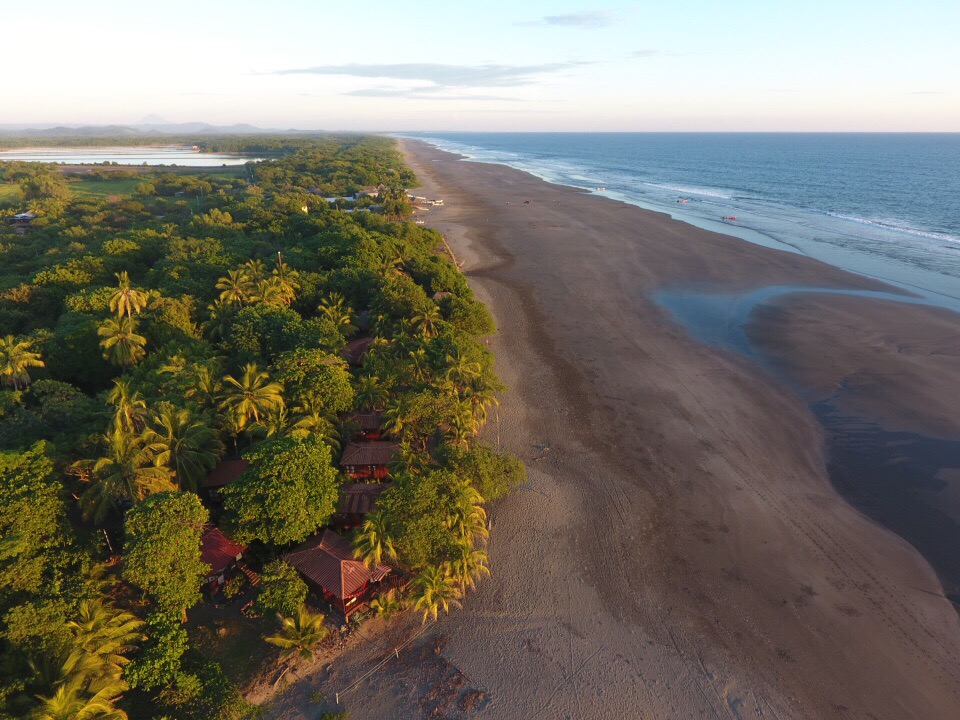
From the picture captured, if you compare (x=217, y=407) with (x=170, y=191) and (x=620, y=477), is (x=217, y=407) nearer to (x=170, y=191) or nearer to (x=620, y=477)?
(x=620, y=477)

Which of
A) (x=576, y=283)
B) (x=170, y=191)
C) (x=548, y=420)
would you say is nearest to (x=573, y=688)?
(x=548, y=420)

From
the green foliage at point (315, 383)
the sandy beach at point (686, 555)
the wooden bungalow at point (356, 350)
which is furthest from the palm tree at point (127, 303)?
the sandy beach at point (686, 555)

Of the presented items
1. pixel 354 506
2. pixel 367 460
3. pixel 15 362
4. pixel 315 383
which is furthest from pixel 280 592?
pixel 15 362

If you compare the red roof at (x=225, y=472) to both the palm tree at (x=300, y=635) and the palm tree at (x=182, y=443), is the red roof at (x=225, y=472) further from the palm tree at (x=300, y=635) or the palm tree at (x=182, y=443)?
the palm tree at (x=300, y=635)

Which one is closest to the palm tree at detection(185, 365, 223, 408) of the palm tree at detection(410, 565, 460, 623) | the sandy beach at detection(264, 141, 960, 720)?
the palm tree at detection(410, 565, 460, 623)

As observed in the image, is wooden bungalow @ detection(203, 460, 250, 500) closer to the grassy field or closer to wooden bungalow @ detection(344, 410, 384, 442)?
wooden bungalow @ detection(344, 410, 384, 442)

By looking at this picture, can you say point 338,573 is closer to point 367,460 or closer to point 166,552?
point 166,552

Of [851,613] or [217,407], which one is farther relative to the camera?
[217,407]
